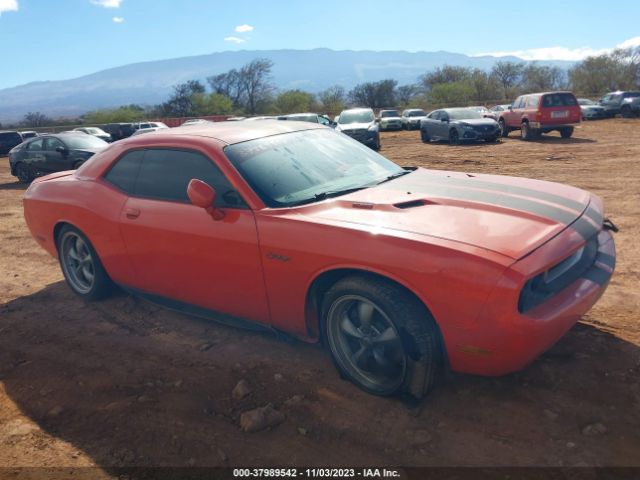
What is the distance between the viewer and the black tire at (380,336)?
279cm

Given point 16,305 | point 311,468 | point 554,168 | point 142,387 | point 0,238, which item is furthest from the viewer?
point 554,168

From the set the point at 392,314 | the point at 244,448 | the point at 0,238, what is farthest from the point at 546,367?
the point at 0,238

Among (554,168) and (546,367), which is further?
(554,168)

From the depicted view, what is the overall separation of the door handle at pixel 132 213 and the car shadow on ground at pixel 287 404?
95cm

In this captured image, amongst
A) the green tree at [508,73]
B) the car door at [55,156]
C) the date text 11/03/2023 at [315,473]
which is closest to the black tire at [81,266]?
the date text 11/03/2023 at [315,473]

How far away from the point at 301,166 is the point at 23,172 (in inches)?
564

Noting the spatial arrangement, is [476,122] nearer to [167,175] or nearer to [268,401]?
[167,175]

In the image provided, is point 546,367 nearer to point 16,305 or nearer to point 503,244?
point 503,244

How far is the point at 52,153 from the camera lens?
45.9 feet

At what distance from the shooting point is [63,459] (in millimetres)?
2725

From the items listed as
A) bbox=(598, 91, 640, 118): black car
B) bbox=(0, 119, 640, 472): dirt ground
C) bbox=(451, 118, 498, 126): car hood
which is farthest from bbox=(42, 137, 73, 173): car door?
bbox=(598, 91, 640, 118): black car

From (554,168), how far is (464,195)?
→ 32.4 feet

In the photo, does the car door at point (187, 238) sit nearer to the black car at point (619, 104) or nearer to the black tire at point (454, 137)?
the black tire at point (454, 137)

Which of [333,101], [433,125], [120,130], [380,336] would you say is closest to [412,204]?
[380,336]
